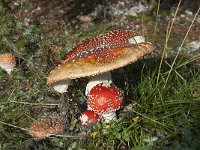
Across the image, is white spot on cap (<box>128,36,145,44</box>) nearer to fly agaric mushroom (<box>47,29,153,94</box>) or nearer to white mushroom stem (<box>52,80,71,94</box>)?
fly agaric mushroom (<box>47,29,153,94</box>)

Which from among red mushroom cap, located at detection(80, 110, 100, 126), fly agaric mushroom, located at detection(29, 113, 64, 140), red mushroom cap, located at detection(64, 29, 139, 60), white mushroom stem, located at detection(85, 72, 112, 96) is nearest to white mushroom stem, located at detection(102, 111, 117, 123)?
red mushroom cap, located at detection(80, 110, 100, 126)

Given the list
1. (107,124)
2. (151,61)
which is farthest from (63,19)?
(107,124)

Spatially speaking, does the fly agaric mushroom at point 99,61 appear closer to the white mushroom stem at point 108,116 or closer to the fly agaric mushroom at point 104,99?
the fly agaric mushroom at point 104,99

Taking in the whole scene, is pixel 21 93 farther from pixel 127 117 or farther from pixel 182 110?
pixel 182 110

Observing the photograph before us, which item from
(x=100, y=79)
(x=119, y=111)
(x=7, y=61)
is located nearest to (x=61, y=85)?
(x=100, y=79)

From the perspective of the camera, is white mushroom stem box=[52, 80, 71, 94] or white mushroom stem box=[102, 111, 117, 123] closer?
white mushroom stem box=[52, 80, 71, 94]
